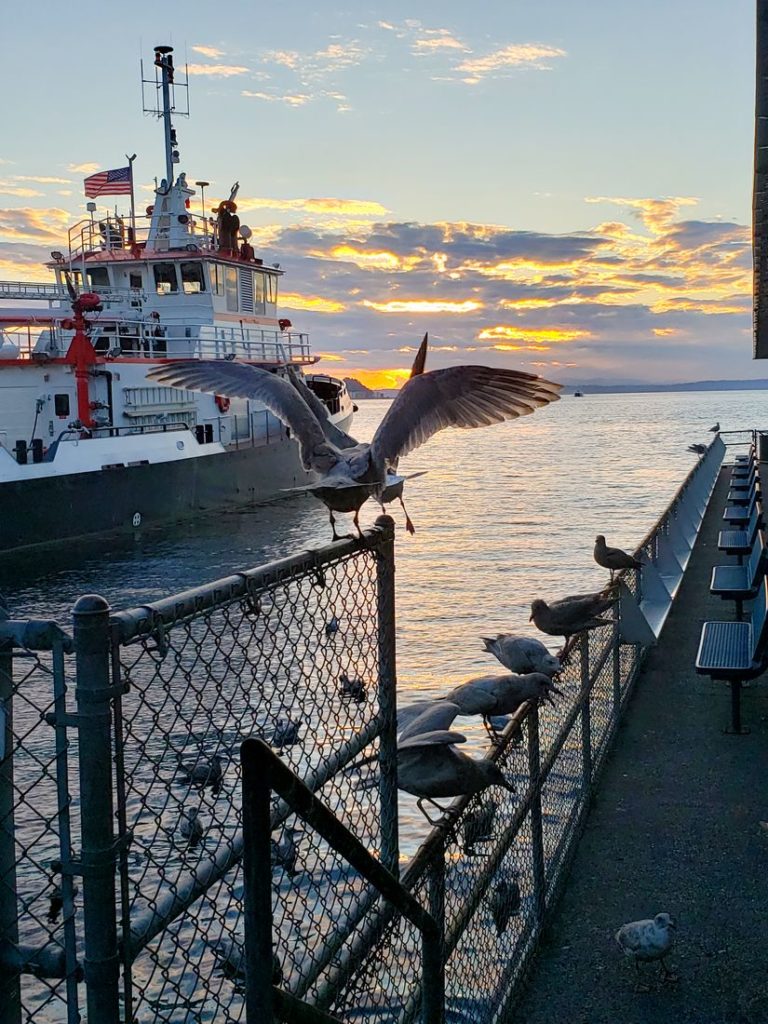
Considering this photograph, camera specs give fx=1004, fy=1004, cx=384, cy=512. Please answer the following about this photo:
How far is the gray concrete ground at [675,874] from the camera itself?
476 centimetres

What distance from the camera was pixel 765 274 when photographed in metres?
15.5

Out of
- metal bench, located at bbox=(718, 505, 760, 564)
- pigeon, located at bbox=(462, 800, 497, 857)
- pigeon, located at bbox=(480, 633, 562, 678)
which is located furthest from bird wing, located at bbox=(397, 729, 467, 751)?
metal bench, located at bbox=(718, 505, 760, 564)

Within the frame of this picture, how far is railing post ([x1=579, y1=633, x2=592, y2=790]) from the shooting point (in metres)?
6.66

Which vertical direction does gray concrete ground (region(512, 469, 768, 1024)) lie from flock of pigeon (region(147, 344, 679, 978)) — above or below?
below

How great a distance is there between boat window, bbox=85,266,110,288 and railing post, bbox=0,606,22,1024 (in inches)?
1455

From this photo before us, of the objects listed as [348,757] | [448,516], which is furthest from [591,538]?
[348,757]

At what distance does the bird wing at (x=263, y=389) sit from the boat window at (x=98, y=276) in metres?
32.2

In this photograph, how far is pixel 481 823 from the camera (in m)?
5.32

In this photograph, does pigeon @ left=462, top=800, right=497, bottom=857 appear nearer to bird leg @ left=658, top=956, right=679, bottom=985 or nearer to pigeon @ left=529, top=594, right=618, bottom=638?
bird leg @ left=658, top=956, right=679, bottom=985

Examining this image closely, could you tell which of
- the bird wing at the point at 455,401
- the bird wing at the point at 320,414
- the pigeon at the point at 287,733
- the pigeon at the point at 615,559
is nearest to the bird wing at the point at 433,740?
the pigeon at the point at 287,733

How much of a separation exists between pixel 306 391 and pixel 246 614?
343 cm

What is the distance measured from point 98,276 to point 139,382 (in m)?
7.99

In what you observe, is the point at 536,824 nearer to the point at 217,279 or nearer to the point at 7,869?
the point at 7,869

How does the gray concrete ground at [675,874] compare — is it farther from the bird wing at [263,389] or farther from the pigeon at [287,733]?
the bird wing at [263,389]
